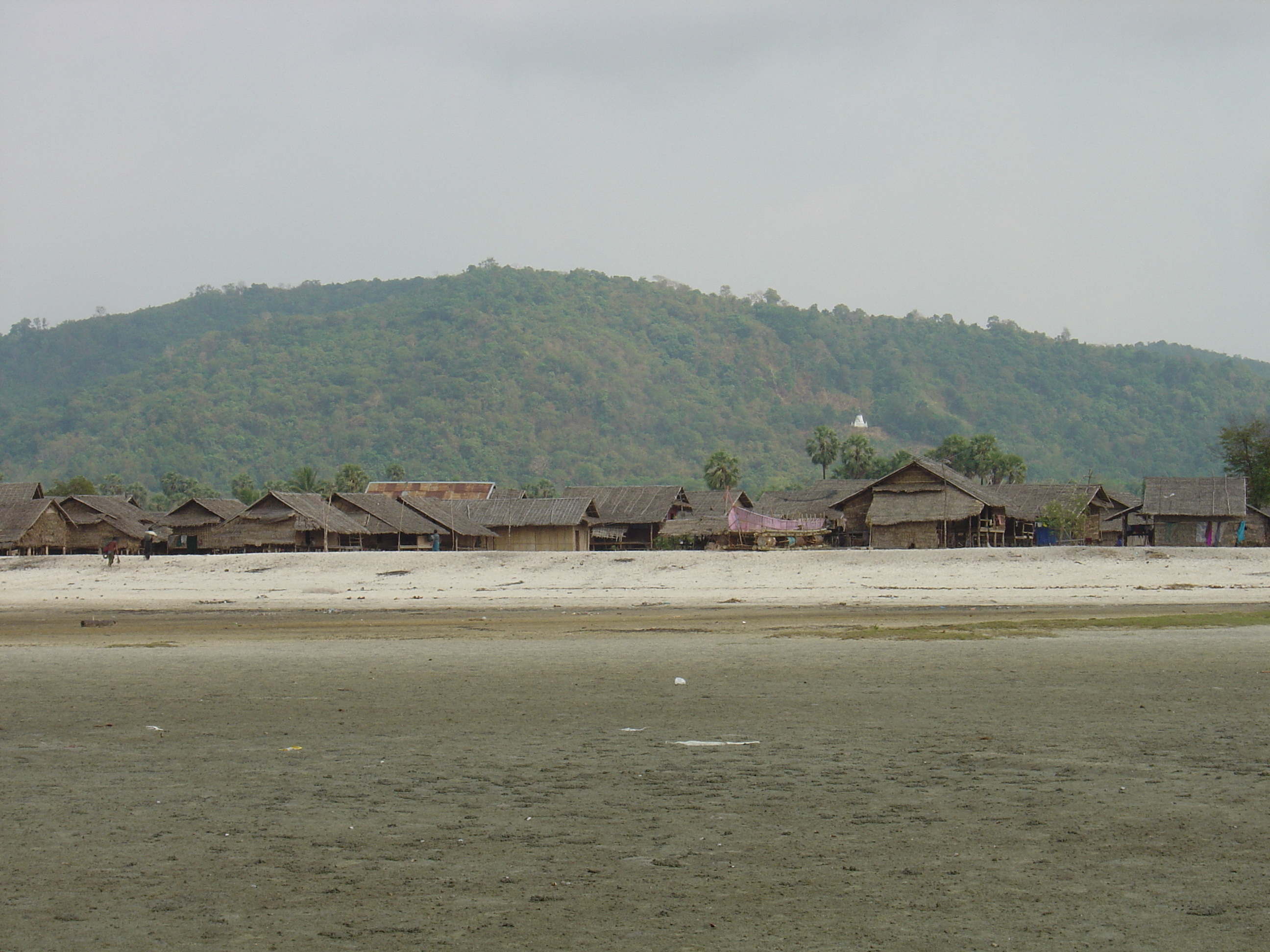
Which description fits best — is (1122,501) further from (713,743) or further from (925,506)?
(713,743)

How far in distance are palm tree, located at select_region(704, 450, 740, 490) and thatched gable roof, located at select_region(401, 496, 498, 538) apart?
23.5 metres

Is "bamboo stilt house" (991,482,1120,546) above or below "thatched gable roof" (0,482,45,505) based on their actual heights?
below

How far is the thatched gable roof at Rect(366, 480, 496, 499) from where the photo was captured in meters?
86.6

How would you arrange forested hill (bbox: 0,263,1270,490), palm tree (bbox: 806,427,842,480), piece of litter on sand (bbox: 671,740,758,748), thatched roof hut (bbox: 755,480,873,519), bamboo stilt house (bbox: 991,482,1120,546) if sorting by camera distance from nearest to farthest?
piece of litter on sand (bbox: 671,740,758,748) < bamboo stilt house (bbox: 991,482,1120,546) < thatched roof hut (bbox: 755,480,873,519) < palm tree (bbox: 806,427,842,480) < forested hill (bbox: 0,263,1270,490)

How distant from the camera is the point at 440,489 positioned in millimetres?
87125

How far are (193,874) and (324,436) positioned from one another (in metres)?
172

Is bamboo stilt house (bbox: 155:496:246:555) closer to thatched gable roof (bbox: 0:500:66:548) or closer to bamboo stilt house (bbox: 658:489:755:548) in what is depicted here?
thatched gable roof (bbox: 0:500:66:548)

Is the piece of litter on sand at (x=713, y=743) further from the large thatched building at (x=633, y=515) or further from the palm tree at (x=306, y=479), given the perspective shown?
the palm tree at (x=306, y=479)

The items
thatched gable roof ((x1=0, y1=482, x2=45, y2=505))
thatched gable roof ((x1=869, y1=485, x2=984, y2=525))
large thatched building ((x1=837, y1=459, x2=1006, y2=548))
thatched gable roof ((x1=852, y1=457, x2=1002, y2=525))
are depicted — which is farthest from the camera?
thatched gable roof ((x1=0, y1=482, x2=45, y2=505))

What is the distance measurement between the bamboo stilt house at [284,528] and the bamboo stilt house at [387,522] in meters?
1.71

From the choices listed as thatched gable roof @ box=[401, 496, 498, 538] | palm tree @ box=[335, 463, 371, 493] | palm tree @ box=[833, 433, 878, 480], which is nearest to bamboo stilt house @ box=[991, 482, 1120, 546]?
palm tree @ box=[833, 433, 878, 480]

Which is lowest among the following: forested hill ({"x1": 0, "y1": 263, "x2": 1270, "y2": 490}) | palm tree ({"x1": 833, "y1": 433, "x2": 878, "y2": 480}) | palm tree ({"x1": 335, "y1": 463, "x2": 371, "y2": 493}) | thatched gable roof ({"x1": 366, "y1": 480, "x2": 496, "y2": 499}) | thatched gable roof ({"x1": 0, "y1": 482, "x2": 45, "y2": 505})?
thatched gable roof ({"x1": 0, "y1": 482, "x2": 45, "y2": 505})

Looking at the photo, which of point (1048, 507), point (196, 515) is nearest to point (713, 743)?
point (1048, 507)

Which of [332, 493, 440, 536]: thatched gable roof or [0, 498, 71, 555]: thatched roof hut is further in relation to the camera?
[332, 493, 440, 536]: thatched gable roof
